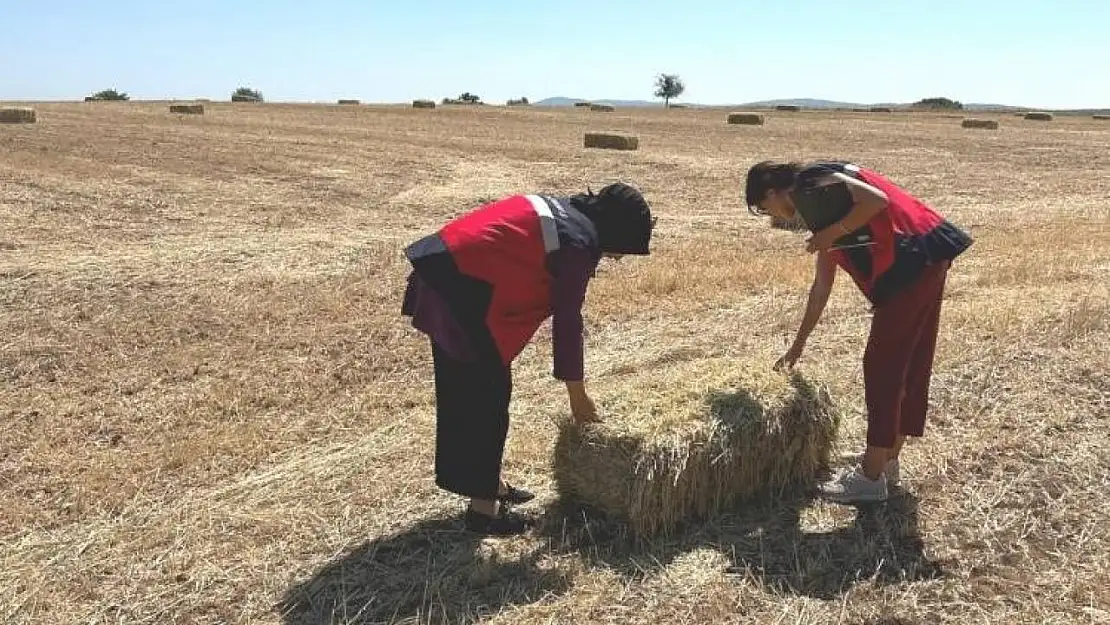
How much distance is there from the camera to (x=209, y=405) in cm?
636

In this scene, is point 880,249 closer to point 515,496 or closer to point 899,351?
point 899,351

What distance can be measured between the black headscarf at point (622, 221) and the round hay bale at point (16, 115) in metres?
19.8

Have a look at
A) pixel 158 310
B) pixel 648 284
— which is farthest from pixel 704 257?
pixel 158 310

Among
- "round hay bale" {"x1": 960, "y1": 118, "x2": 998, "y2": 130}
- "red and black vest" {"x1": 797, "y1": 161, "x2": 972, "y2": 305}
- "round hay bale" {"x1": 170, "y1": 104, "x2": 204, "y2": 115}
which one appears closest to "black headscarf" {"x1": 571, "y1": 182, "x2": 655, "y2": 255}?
"red and black vest" {"x1": 797, "y1": 161, "x2": 972, "y2": 305}

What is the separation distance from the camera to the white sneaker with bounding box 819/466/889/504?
431cm

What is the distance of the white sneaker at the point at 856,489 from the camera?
4309mm

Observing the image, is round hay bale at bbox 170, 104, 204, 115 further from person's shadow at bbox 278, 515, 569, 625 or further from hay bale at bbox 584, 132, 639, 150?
person's shadow at bbox 278, 515, 569, 625

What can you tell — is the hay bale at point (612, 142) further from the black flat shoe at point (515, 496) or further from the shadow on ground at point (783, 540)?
the black flat shoe at point (515, 496)

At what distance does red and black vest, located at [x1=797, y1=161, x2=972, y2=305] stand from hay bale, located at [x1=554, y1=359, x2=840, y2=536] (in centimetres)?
74

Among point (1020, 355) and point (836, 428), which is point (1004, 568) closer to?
point (836, 428)

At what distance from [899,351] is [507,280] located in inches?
66.8

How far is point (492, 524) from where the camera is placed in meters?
4.18

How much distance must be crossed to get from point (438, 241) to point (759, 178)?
1.35 meters

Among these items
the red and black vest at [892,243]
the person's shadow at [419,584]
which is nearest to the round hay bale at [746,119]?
the red and black vest at [892,243]
